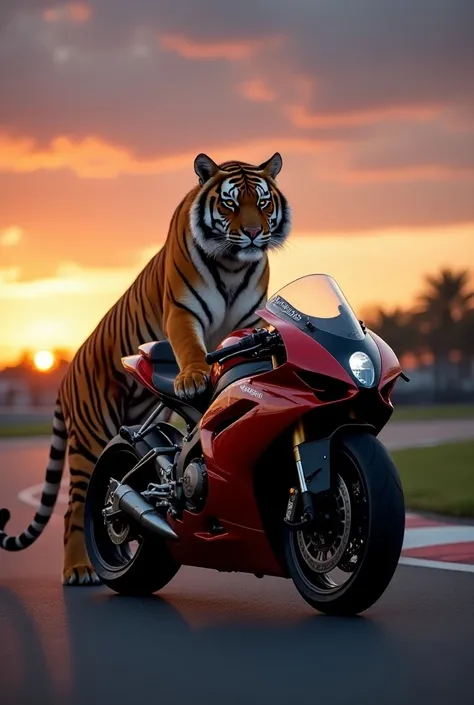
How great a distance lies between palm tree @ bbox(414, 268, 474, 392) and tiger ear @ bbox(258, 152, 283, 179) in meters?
86.0

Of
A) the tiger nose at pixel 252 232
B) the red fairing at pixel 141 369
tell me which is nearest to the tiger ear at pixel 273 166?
the tiger nose at pixel 252 232

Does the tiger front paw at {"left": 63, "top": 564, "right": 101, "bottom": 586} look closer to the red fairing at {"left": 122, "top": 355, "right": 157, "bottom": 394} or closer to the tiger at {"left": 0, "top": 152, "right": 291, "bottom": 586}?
the tiger at {"left": 0, "top": 152, "right": 291, "bottom": 586}

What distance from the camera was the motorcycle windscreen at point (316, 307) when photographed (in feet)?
24.1

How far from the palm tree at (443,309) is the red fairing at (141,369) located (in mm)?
87527

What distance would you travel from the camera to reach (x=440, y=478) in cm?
2022

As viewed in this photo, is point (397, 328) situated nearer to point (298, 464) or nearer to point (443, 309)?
point (443, 309)

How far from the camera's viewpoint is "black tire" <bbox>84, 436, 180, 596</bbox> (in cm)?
862

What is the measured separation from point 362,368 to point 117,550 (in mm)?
2630

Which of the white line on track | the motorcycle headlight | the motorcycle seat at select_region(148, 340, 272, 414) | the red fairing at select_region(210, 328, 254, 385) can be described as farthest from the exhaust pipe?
the white line on track

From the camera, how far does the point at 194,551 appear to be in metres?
7.95

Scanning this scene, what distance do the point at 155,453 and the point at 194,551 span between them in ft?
2.65

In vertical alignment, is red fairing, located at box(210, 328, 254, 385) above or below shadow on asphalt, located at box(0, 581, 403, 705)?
above

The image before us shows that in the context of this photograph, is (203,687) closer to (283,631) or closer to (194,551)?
(283,631)

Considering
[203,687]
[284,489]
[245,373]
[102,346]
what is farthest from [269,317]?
[102,346]
